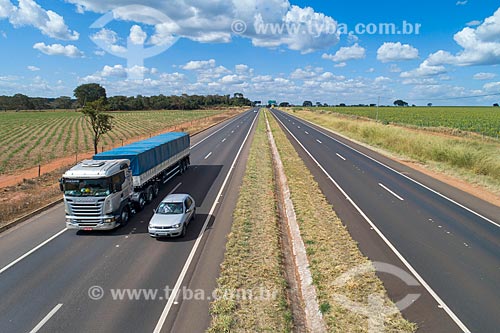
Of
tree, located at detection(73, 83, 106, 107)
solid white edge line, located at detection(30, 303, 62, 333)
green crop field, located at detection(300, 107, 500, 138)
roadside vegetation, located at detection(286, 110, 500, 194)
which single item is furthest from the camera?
tree, located at detection(73, 83, 106, 107)

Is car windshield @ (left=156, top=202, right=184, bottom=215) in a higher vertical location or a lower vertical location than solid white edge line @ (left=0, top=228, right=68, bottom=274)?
higher

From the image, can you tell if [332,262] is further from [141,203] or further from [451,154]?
[451,154]

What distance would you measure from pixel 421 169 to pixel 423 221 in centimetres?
1413

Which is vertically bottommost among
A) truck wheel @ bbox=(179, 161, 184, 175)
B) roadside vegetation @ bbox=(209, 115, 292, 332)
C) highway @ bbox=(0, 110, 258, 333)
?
highway @ bbox=(0, 110, 258, 333)

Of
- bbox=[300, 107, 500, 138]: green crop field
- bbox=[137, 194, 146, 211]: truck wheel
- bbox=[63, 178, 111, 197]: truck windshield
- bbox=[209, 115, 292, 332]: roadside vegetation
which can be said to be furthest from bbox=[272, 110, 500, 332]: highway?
bbox=[300, 107, 500, 138]: green crop field

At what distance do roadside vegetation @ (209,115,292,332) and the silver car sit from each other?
2056mm

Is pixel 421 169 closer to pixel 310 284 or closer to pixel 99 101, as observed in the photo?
pixel 310 284

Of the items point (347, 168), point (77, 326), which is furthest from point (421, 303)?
point (347, 168)

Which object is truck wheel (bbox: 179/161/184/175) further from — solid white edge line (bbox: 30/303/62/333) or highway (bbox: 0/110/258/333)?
solid white edge line (bbox: 30/303/62/333)

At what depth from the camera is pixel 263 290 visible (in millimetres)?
9367

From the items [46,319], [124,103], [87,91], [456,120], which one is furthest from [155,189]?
[87,91]

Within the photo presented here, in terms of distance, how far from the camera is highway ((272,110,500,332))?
28.5 ft

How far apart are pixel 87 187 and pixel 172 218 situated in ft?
12.2

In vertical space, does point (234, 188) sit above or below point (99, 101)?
below
